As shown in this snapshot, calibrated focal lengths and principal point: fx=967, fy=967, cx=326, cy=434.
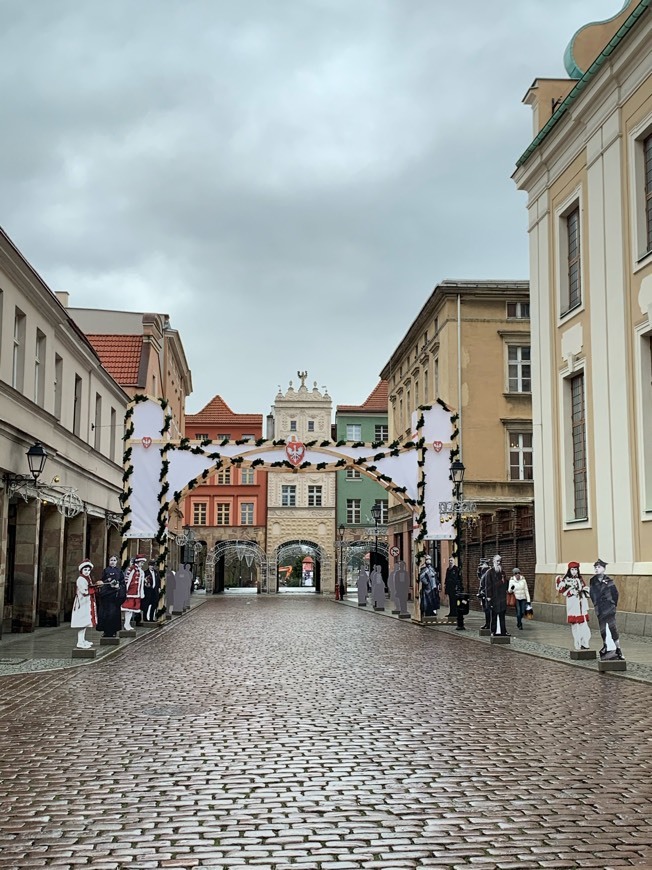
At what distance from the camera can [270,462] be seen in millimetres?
26875

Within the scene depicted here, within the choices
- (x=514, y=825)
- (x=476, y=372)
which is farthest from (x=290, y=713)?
(x=476, y=372)

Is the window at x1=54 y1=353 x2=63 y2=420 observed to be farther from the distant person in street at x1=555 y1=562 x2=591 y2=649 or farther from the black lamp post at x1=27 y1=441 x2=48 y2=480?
the distant person in street at x1=555 y1=562 x2=591 y2=649

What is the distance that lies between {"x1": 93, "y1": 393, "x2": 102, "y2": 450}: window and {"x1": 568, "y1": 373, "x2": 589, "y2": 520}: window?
14509mm

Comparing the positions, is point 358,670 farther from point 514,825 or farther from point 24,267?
point 24,267

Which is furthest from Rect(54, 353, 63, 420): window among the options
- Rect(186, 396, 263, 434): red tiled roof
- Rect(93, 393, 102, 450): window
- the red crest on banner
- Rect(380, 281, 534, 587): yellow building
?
Rect(186, 396, 263, 434): red tiled roof

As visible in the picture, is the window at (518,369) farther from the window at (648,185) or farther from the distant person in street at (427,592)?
the window at (648,185)

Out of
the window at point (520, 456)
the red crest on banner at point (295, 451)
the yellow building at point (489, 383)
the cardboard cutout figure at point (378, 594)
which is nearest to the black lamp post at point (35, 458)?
the red crest on banner at point (295, 451)

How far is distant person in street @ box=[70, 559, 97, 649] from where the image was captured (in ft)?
52.1

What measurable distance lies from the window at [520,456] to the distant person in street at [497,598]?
22246 mm

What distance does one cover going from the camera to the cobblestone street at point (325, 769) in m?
5.26

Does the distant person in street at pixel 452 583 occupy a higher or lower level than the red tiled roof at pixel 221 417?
lower

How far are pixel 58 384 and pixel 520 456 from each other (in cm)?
2359

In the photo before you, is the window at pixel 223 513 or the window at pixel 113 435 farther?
the window at pixel 223 513

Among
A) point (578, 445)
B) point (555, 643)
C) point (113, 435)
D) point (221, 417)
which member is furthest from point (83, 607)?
point (221, 417)
